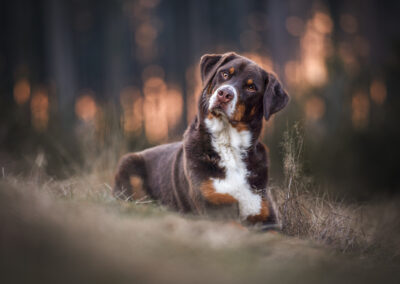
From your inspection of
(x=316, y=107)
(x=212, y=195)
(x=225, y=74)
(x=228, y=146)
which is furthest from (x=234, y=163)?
(x=316, y=107)

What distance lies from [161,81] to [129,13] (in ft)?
16.6

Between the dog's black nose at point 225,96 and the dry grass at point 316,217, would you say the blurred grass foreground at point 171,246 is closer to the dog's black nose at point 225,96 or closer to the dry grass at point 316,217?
the dry grass at point 316,217

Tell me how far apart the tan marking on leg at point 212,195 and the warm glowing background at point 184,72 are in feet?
7.24

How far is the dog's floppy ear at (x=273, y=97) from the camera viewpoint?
3742mm

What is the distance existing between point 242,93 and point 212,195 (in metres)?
1.06

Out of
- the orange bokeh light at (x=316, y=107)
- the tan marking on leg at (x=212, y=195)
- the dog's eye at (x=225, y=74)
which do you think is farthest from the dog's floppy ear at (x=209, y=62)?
the orange bokeh light at (x=316, y=107)

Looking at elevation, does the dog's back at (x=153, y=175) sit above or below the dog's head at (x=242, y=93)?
below

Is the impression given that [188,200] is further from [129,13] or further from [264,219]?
[129,13]

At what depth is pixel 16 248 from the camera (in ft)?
5.90

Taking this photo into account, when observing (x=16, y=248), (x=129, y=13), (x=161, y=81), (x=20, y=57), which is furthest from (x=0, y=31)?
(x=16, y=248)

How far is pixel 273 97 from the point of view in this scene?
3799mm

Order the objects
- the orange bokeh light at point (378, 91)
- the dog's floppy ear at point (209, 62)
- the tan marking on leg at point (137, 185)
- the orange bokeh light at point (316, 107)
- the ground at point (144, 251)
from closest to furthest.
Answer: the ground at point (144, 251), the dog's floppy ear at point (209, 62), the tan marking on leg at point (137, 185), the orange bokeh light at point (316, 107), the orange bokeh light at point (378, 91)

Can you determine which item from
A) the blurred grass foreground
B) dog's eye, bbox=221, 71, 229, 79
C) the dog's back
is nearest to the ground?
the blurred grass foreground

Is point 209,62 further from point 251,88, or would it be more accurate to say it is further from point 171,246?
point 171,246
